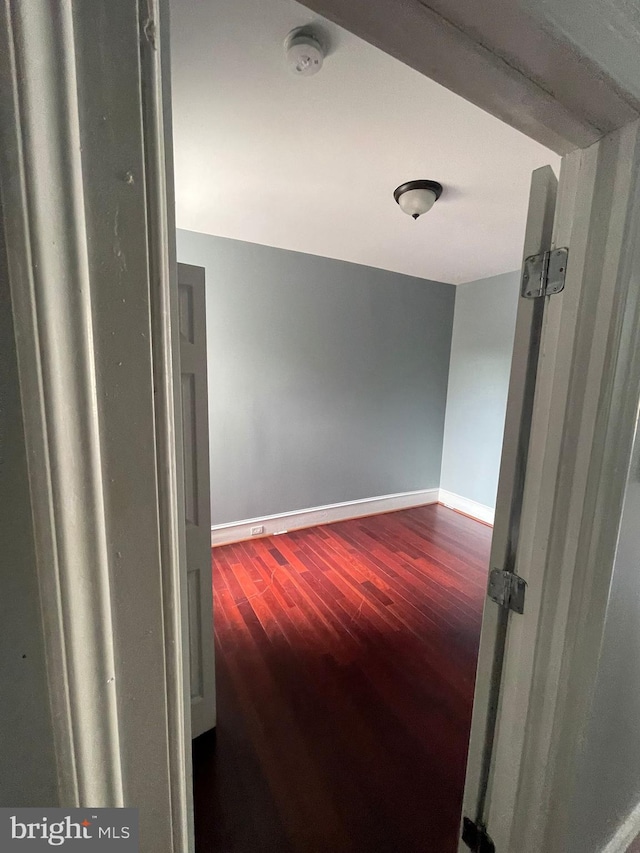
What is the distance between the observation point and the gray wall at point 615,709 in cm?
82

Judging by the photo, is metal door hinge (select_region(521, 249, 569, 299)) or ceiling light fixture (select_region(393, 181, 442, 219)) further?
ceiling light fixture (select_region(393, 181, 442, 219))

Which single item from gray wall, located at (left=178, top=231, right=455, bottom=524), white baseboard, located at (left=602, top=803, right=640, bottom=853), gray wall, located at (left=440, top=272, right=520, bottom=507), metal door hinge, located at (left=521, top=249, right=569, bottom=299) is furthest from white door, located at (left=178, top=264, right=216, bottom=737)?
gray wall, located at (left=440, top=272, right=520, bottom=507)

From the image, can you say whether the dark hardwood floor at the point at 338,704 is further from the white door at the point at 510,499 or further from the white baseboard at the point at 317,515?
the white door at the point at 510,499

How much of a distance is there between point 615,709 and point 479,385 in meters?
3.21

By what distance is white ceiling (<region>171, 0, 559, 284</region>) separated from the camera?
1.11 m

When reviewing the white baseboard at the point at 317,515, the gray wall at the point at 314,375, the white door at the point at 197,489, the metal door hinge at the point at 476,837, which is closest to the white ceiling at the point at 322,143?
the gray wall at the point at 314,375

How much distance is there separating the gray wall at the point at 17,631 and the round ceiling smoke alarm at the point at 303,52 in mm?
1314

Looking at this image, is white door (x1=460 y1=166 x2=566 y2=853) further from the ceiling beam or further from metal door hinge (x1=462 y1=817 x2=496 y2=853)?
the ceiling beam

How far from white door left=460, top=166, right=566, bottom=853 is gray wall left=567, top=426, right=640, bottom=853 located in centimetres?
21

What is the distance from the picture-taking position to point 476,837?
943mm

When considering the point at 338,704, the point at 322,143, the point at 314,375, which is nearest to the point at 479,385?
the point at 314,375

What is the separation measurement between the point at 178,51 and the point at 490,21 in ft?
3.81

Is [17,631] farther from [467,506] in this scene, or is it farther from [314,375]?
[467,506]

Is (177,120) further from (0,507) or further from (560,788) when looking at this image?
(560,788)
